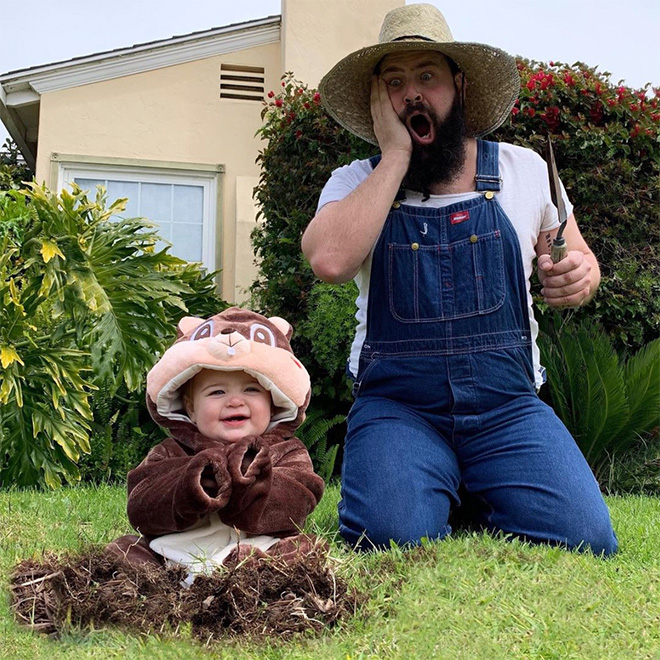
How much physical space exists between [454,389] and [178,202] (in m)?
7.27

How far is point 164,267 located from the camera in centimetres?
680

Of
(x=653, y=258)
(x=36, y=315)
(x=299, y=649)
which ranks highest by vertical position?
(x=653, y=258)

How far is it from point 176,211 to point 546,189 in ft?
23.0

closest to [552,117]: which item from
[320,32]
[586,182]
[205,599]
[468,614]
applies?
[586,182]

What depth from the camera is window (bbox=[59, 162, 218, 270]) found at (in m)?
9.76

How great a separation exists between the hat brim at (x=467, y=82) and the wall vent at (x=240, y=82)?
6628 mm

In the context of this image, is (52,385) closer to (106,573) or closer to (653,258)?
(106,573)

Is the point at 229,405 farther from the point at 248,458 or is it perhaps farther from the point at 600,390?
the point at 600,390

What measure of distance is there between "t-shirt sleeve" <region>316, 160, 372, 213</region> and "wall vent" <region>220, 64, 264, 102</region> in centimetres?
694

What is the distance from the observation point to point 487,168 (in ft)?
11.1

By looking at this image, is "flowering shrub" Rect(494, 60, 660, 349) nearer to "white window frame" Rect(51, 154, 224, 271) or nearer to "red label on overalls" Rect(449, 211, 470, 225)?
"red label on overalls" Rect(449, 211, 470, 225)

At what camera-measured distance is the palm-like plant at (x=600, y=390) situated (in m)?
5.09

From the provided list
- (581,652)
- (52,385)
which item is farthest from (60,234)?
(581,652)

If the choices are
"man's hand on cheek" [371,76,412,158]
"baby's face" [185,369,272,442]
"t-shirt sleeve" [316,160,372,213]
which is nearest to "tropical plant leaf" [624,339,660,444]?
"t-shirt sleeve" [316,160,372,213]
